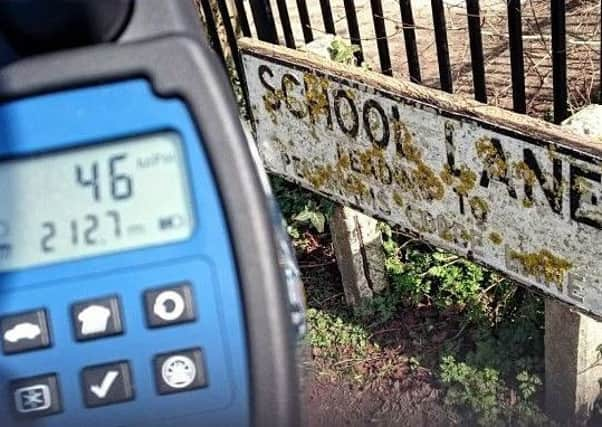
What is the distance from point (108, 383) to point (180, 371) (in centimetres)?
8

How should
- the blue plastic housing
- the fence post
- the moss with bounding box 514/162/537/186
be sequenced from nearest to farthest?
the blue plastic housing
the moss with bounding box 514/162/537/186
the fence post

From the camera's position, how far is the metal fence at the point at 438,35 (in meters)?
2.28

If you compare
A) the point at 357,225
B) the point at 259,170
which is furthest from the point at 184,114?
the point at 357,225

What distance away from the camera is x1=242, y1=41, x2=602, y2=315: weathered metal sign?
81.4 inches

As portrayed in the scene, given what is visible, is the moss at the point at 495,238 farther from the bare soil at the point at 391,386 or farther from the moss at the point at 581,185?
the bare soil at the point at 391,386

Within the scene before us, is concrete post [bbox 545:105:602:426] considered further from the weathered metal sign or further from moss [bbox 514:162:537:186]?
moss [bbox 514:162:537:186]

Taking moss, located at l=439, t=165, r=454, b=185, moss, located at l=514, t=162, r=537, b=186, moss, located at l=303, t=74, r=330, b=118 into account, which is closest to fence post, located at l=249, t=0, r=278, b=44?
moss, located at l=303, t=74, r=330, b=118

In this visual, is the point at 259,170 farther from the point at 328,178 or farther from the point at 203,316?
the point at 328,178

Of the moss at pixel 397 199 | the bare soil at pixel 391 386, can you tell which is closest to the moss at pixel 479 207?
the moss at pixel 397 199

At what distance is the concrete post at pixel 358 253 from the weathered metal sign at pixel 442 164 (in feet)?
0.90

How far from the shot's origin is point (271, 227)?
1088 millimetres

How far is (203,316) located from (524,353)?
6.34 feet

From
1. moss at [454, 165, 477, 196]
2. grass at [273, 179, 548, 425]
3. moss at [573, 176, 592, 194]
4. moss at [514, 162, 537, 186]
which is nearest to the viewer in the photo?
moss at [573, 176, 592, 194]

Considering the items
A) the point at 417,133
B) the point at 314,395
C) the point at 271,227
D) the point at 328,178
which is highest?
the point at 271,227
